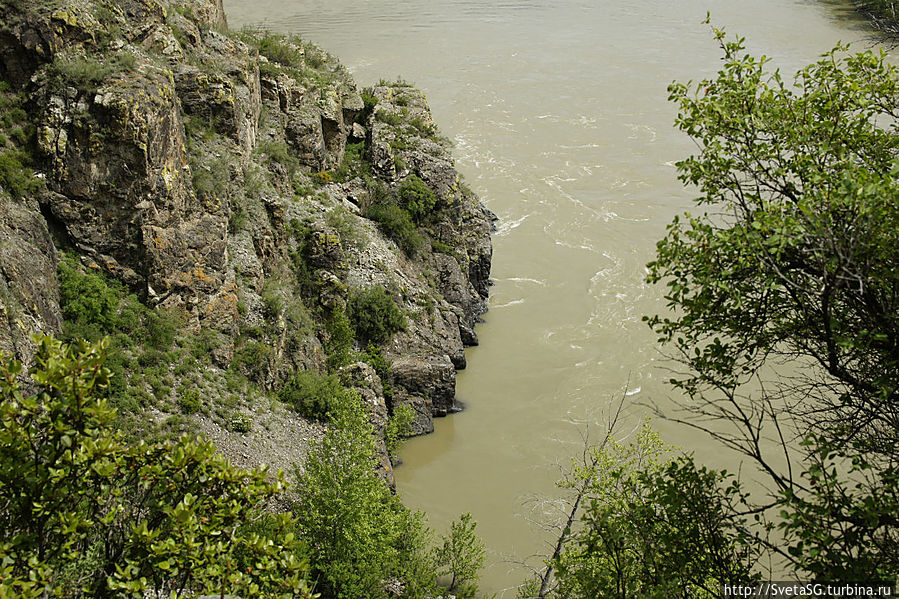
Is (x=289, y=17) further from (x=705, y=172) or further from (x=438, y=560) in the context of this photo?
(x=705, y=172)

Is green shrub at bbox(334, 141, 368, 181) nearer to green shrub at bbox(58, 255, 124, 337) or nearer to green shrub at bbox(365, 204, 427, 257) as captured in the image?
green shrub at bbox(365, 204, 427, 257)

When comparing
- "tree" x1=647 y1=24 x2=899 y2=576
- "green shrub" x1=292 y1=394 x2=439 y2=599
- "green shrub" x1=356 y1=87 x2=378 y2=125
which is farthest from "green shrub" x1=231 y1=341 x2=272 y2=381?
"green shrub" x1=356 y1=87 x2=378 y2=125

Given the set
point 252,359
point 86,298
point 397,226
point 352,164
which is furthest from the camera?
point 352,164

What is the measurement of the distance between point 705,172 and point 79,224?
17.1 meters

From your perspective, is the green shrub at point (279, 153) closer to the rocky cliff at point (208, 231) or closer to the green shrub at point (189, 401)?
the rocky cliff at point (208, 231)

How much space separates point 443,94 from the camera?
174 ft

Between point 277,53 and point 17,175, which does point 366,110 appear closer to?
point 277,53

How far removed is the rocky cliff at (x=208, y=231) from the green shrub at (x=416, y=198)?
105 mm

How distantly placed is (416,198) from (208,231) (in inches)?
476

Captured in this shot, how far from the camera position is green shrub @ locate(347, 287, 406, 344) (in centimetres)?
2628

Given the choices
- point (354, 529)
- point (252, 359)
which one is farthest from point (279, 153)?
point (354, 529)

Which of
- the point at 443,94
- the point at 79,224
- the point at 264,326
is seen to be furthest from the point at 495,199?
the point at 79,224

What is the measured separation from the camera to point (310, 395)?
2234 cm

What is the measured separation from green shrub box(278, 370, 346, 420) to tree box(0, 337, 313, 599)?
45.6 ft
